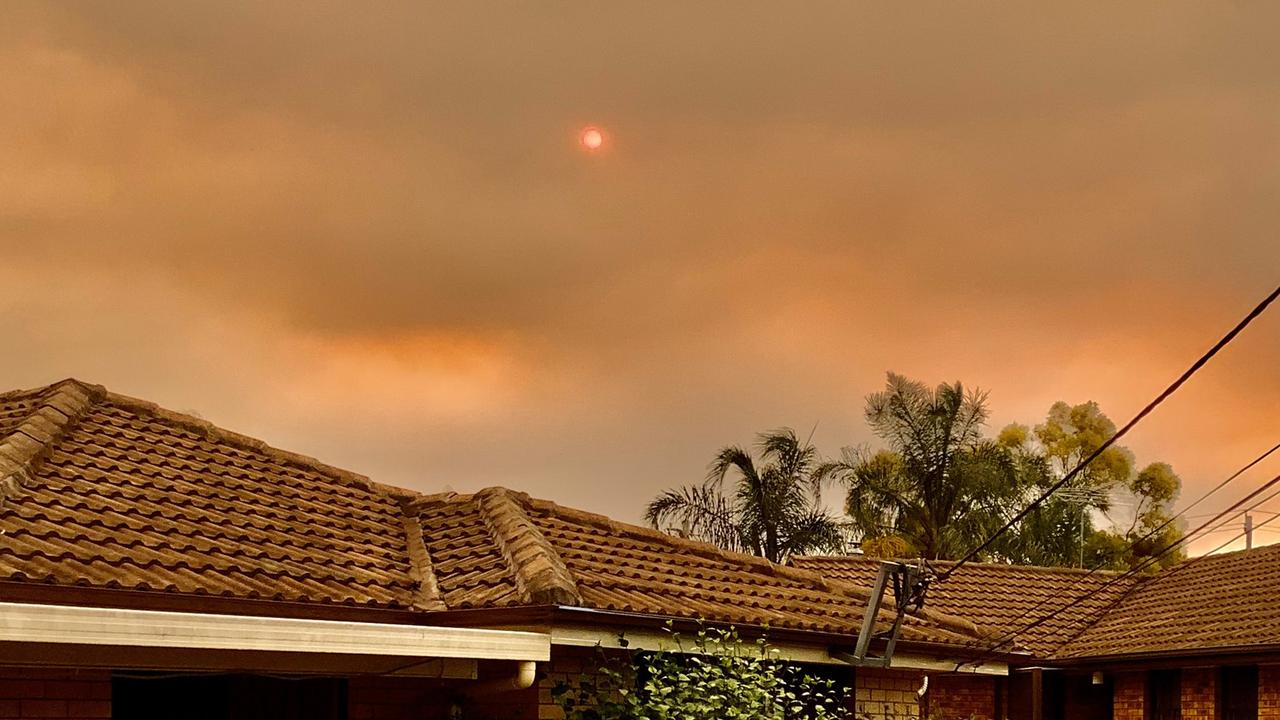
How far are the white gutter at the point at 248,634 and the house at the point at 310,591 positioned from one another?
12mm

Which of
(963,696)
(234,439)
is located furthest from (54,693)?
(963,696)

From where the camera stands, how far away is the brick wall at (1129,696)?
72.4ft

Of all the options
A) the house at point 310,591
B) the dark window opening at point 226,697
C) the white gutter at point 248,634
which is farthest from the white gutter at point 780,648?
the dark window opening at point 226,697

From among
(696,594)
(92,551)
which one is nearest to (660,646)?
(696,594)

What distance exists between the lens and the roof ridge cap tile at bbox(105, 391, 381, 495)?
1449cm

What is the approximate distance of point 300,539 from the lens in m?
12.4

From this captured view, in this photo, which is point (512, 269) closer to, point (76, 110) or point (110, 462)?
point (76, 110)

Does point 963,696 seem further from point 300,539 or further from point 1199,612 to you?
point 300,539

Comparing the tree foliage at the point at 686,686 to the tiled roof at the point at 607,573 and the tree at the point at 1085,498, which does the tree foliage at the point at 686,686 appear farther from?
the tree at the point at 1085,498

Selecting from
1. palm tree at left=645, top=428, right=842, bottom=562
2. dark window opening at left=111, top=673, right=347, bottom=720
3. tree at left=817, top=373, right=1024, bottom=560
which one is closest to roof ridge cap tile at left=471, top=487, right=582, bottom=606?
dark window opening at left=111, top=673, right=347, bottom=720

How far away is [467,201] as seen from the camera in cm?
2552

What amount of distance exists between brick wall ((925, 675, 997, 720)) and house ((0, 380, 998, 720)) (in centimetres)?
633

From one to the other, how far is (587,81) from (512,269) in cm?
508

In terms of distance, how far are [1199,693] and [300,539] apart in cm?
1369
